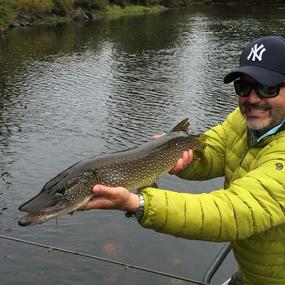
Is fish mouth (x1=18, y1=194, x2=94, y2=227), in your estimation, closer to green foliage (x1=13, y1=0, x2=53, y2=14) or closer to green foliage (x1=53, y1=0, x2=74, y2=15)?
green foliage (x1=13, y1=0, x2=53, y2=14)

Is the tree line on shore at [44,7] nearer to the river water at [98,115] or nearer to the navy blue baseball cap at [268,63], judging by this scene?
the river water at [98,115]

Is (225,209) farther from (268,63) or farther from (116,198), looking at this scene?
(268,63)


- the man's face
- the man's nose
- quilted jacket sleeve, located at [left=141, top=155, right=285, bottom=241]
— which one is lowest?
quilted jacket sleeve, located at [left=141, top=155, right=285, bottom=241]

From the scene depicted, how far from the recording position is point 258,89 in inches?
130

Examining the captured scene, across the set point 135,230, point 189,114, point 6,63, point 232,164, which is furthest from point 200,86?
point 232,164

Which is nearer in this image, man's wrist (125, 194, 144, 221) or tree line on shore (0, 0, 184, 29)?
man's wrist (125, 194, 144, 221)

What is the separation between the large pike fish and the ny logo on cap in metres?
1.04

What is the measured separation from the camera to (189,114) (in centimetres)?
2158

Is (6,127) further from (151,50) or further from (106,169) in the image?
(151,50)

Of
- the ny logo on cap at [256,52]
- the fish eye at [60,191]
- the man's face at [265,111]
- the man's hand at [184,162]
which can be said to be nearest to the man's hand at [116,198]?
the fish eye at [60,191]

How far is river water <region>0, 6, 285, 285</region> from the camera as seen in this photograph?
34.0 ft

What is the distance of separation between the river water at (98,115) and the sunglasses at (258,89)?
5.44m

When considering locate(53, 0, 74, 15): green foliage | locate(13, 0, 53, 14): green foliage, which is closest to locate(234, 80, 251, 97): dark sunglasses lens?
locate(13, 0, 53, 14): green foliage

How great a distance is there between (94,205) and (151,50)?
1471 inches
